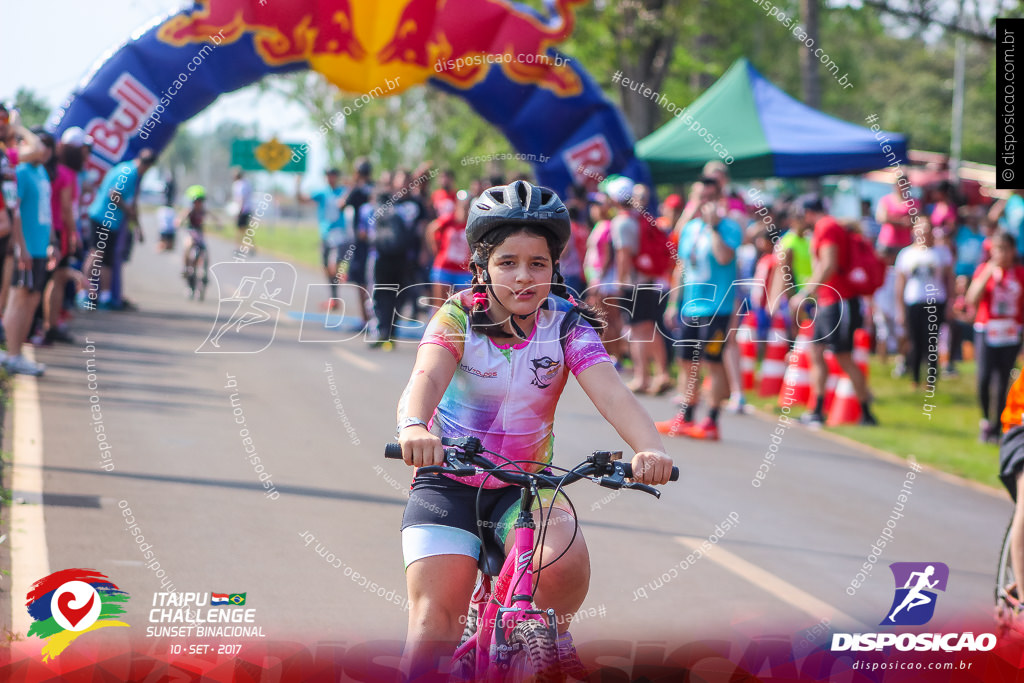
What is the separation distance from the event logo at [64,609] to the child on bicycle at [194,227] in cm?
1381

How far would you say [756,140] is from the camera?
14703 mm

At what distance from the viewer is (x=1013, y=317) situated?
1060 centimetres

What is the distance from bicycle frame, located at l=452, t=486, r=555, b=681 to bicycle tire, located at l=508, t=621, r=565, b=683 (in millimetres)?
30

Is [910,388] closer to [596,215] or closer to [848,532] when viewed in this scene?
[596,215]

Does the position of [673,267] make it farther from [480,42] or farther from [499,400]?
[499,400]

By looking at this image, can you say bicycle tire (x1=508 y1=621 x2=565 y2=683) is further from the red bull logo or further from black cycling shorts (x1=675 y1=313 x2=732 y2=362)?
the red bull logo

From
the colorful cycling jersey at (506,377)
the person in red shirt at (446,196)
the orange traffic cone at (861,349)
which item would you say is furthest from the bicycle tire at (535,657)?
the person in red shirt at (446,196)

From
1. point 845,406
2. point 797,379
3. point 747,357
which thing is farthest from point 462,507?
point 747,357

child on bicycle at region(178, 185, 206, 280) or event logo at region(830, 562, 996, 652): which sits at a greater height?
child on bicycle at region(178, 185, 206, 280)

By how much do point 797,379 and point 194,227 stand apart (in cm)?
960

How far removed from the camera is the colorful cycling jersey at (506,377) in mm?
3631

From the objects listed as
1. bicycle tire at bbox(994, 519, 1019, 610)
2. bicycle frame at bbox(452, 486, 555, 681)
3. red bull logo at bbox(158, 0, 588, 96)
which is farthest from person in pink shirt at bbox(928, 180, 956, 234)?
bicycle frame at bbox(452, 486, 555, 681)

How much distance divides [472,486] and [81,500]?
381 centimetres

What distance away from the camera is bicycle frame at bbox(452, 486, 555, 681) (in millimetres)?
3049
